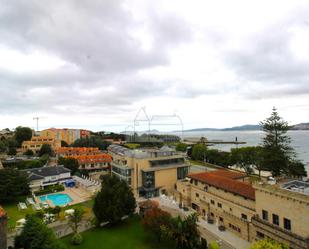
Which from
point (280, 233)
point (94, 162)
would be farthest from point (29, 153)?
point (280, 233)

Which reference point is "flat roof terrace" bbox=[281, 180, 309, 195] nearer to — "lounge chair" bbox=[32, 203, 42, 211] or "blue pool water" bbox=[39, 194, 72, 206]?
"blue pool water" bbox=[39, 194, 72, 206]

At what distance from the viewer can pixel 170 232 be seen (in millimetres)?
22469

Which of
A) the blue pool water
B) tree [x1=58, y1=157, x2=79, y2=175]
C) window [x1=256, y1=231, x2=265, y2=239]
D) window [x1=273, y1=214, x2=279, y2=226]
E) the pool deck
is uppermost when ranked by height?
tree [x1=58, y1=157, x2=79, y2=175]

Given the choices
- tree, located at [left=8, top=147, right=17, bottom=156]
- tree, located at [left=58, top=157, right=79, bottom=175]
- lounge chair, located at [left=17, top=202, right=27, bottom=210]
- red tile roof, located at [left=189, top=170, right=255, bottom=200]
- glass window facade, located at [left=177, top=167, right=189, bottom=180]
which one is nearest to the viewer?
red tile roof, located at [left=189, top=170, right=255, bottom=200]

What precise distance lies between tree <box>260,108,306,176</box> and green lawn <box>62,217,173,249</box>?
23168 millimetres

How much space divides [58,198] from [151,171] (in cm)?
1804

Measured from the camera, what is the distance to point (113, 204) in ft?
96.6

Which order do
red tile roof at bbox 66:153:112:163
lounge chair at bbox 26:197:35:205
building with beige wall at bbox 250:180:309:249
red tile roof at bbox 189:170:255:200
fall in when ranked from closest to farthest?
building with beige wall at bbox 250:180:309:249 < red tile roof at bbox 189:170:255:200 < lounge chair at bbox 26:197:35:205 < red tile roof at bbox 66:153:112:163

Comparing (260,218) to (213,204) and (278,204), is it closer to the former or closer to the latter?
(278,204)

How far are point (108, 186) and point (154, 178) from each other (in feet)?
37.5

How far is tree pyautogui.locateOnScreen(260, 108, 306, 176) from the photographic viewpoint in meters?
38.2

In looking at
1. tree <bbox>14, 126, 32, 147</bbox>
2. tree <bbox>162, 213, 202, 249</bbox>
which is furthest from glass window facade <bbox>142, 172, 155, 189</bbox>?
tree <bbox>14, 126, 32, 147</bbox>

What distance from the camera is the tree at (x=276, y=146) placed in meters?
38.2

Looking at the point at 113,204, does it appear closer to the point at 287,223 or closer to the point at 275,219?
the point at 275,219
